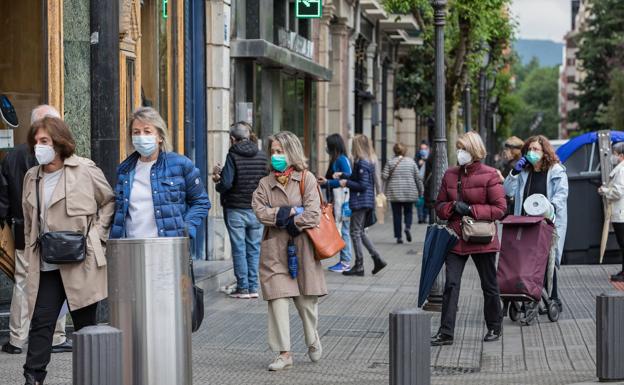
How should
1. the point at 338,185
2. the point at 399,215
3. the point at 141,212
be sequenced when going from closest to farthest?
the point at 141,212 → the point at 338,185 → the point at 399,215

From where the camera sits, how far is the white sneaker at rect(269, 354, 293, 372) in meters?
9.47

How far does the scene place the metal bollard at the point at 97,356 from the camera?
18.9ft

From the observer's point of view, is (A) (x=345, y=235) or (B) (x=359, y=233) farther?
(A) (x=345, y=235)

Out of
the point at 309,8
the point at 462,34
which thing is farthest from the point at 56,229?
the point at 462,34

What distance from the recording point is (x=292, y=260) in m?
9.44

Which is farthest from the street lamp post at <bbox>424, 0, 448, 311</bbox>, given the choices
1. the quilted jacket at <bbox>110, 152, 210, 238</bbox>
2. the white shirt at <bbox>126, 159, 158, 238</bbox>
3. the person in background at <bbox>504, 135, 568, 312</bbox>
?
the white shirt at <bbox>126, 159, 158, 238</bbox>

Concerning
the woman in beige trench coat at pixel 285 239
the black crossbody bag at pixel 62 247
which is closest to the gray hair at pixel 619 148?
the woman in beige trench coat at pixel 285 239

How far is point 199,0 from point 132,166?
9179 mm

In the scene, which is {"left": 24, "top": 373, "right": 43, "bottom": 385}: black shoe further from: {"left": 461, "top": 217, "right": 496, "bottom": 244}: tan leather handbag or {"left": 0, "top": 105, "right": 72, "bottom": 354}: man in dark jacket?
{"left": 461, "top": 217, "right": 496, "bottom": 244}: tan leather handbag

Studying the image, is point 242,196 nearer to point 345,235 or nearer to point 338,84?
point 345,235

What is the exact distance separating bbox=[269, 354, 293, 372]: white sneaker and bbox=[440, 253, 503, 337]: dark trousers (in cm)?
167

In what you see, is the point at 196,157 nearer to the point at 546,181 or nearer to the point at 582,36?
the point at 546,181

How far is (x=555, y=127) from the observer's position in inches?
6983

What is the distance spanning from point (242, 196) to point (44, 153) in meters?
6.20
